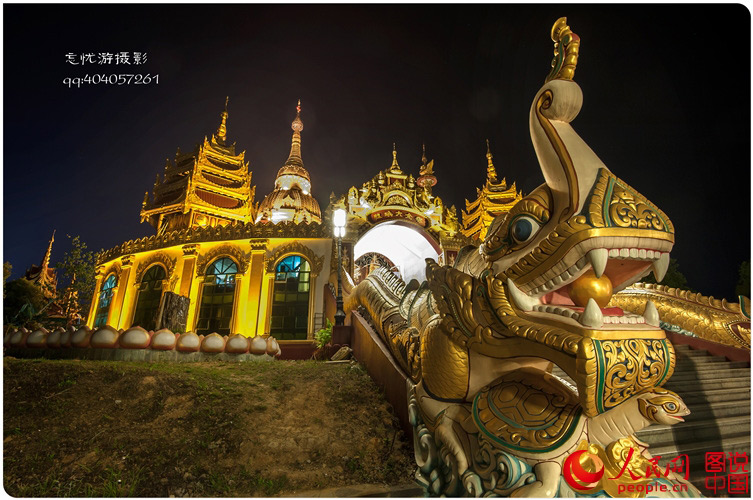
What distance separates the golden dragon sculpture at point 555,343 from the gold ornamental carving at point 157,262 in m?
14.1

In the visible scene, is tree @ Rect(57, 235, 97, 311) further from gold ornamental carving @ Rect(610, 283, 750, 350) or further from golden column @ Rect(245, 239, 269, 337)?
gold ornamental carving @ Rect(610, 283, 750, 350)

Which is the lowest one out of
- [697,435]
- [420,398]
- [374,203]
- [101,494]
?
[101,494]

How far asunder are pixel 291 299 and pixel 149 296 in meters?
5.88

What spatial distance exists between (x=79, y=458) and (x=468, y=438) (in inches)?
134

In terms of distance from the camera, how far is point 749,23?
9.12 feet

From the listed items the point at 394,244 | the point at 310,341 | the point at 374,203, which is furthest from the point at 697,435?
the point at 394,244

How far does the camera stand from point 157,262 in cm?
1402

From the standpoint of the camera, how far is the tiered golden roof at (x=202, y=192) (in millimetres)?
18203

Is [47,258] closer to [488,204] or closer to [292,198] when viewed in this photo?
[292,198]

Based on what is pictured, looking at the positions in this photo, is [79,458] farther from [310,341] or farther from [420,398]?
[310,341]

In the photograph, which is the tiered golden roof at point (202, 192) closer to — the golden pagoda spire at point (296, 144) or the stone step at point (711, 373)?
the golden pagoda spire at point (296, 144)

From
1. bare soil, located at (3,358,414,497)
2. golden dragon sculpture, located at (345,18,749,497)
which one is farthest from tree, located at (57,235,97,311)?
golden dragon sculpture, located at (345,18,749,497)

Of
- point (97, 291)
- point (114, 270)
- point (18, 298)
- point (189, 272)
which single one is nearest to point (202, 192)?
point (114, 270)

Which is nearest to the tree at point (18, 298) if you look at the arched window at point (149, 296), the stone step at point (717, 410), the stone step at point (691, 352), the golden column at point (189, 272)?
the arched window at point (149, 296)
